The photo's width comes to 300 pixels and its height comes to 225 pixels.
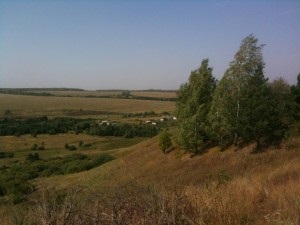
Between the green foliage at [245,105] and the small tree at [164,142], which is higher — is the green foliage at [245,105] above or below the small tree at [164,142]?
above

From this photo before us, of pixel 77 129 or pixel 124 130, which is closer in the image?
pixel 124 130

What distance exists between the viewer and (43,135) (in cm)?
12250

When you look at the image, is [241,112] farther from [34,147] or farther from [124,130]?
[124,130]

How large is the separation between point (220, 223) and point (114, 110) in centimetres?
19026

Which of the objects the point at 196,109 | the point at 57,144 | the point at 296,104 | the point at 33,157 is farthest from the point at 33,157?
the point at 296,104

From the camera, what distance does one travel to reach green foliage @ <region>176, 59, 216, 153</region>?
3606 centimetres

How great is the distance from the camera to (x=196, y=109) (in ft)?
125

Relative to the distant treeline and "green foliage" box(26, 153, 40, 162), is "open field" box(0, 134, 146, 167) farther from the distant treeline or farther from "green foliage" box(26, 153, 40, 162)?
the distant treeline

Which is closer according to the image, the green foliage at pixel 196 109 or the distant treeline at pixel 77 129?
the green foliage at pixel 196 109

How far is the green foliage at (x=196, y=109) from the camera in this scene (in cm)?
3606

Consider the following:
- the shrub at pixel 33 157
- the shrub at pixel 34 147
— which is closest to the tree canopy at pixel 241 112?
the shrub at pixel 33 157

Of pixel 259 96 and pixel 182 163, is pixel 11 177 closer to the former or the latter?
pixel 182 163

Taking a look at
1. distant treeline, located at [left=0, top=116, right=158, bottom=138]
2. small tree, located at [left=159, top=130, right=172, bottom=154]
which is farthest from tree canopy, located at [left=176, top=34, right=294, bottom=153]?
distant treeline, located at [left=0, top=116, right=158, bottom=138]

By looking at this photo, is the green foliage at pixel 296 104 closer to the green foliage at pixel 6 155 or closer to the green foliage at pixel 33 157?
the green foliage at pixel 33 157
